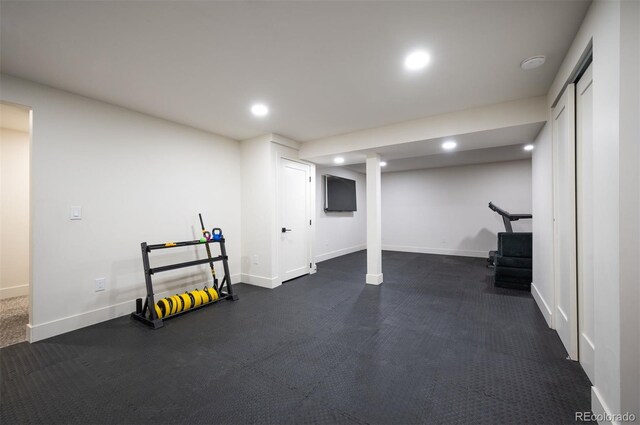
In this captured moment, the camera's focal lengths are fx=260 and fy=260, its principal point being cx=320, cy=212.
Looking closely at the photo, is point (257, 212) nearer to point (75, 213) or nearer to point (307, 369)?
point (75, 213)

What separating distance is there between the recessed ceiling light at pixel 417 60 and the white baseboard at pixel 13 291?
5736 millimetres

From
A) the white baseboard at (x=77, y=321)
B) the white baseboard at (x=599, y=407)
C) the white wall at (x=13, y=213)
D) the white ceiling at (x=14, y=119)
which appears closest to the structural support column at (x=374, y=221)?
the white baseboard at (x=599, y=407)

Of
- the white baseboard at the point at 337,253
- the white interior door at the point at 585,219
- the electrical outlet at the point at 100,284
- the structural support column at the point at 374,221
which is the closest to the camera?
the white interior door at the point at 585,219

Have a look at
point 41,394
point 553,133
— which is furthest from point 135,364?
point 553,133

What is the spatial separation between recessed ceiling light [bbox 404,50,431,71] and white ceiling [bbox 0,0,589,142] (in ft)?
0.22

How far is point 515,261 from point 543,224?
4.30 ft

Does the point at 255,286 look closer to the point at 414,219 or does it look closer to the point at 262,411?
the point at 262,411

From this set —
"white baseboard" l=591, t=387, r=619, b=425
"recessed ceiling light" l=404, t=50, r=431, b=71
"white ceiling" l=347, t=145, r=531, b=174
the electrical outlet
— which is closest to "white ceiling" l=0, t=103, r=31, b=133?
the electrical outlet

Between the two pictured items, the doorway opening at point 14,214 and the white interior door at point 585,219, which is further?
the doorway opening at point 14,214

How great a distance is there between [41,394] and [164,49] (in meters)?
2.61

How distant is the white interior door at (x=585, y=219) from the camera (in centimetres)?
178

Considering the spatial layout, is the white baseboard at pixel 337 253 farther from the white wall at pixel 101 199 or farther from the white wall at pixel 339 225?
the white wall at pixel 101 199

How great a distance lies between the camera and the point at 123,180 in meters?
3.11

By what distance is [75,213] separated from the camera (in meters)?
2.73
